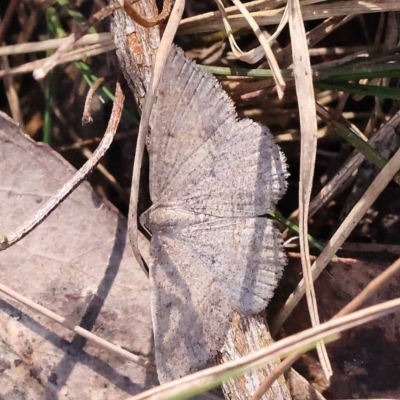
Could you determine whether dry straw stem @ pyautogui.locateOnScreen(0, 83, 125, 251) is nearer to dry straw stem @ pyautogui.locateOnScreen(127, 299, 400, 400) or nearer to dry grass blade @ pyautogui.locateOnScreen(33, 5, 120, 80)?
dry grass blade @ pyautogui.locateOnScreen(33, 5, 120, 80)

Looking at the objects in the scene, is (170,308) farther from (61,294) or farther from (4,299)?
(4,299)

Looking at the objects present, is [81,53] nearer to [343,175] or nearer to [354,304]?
[343,175]

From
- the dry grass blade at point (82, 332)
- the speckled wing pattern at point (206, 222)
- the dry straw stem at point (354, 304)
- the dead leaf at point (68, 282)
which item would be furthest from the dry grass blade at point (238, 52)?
the dry grass blade at point (82, 332)

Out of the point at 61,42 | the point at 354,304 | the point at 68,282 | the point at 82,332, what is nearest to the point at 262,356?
the point at 354,304

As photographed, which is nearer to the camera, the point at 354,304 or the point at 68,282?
the point at 354,304

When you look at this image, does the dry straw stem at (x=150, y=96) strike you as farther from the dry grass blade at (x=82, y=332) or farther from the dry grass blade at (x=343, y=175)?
the dry grass blade at (x=343, y=175)
